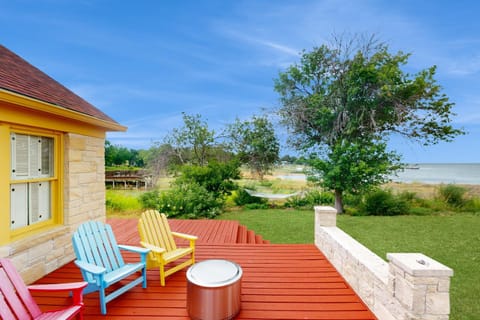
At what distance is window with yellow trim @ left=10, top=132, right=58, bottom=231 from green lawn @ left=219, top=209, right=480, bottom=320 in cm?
525

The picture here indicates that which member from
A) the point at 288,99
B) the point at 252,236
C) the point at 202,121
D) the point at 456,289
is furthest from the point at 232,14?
the point at 456,289

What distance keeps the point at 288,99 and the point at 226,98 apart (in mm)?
5000

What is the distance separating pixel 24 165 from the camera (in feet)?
9.81

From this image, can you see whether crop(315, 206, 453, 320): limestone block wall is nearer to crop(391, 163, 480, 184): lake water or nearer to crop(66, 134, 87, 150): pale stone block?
crop(66, 134, 87, 150): pale stone block

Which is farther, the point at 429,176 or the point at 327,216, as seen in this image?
the point at 429,176

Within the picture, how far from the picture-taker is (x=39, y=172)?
322 centimetres

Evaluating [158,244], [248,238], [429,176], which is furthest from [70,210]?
[429,176]

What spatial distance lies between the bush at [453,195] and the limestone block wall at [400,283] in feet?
36.5

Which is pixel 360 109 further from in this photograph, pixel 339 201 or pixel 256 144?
pixel 256 144

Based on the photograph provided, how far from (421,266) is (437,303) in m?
0.30

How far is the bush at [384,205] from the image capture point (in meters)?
10.0

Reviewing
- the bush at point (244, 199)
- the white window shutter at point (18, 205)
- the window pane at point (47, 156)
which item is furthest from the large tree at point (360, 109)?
the white window shutter at point (18, 205)

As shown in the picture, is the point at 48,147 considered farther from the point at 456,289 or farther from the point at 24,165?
the point at 456,289

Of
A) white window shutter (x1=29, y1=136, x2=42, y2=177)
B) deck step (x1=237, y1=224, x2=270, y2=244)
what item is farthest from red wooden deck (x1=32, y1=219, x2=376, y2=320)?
white window shutter (x1=29, y1=136, x2=42, y2=177)
